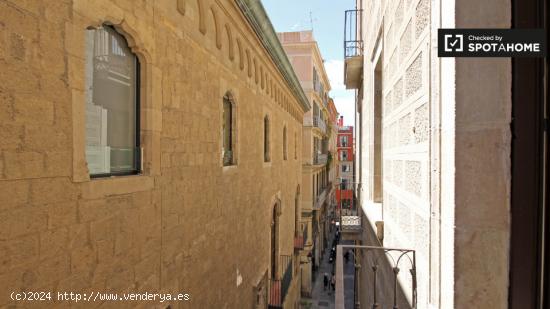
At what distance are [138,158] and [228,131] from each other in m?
3.22

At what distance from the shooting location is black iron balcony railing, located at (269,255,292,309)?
11.2 metres

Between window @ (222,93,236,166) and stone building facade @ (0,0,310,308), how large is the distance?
52mm

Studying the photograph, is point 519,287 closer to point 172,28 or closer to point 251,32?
point 172,28

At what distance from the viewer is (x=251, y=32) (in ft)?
25.6

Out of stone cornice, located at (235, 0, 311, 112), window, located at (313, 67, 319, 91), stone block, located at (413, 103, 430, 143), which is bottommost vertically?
stone block, located at (413, 103, 430, 143)

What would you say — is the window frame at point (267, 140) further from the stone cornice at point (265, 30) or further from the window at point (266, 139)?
the stone cornice at point (265, 30)

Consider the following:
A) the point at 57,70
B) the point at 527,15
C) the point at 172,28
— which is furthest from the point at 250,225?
the point at 527,15

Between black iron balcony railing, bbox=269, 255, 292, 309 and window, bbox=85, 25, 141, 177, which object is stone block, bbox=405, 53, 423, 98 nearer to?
window, bbox=85, 25, 141, 177

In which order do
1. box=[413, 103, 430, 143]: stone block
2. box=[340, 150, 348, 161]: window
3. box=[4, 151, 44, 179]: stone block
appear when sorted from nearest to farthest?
box=[4, 151, 44, 179]: stone block < box=[413, 103, 430, 143]: stone block < box=[340, 150, 348, 161]: window

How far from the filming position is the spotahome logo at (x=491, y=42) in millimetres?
2145

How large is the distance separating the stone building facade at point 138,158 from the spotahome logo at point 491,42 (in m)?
2.81

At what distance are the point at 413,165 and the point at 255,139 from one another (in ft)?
18.6

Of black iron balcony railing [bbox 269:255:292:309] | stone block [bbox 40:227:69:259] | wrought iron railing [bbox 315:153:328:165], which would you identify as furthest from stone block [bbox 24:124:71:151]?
wrought iron railing [bbox 315:153:328:165]

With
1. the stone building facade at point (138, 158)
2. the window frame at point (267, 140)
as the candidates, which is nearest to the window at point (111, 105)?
the stone building facade at point (138, 158)
